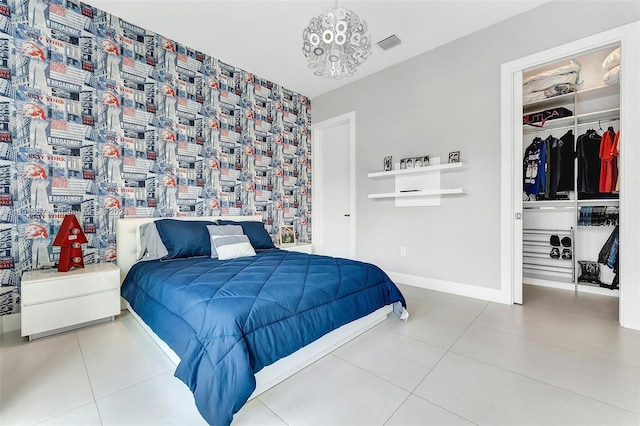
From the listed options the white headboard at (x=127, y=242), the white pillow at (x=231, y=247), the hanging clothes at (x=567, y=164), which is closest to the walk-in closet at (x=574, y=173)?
the hanging clothes at (x=567, y=164)

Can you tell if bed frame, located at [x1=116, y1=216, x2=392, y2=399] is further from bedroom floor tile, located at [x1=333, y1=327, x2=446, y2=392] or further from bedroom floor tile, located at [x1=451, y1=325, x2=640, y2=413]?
bedroom floor tile, located at [x1=451, y1=325, x2=640, y2=413]

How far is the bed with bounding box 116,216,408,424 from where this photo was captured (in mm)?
1258

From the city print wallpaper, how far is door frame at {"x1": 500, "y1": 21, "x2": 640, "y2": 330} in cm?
293

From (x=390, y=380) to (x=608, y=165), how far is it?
3.26 meters

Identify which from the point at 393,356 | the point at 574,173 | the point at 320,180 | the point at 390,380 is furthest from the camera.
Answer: the point at 320,180

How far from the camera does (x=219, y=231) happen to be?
2.92m

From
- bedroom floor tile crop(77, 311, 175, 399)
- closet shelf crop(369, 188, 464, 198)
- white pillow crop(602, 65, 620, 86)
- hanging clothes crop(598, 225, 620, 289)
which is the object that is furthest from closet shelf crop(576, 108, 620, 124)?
bedroom floor tile crop(77, 311, 175, 399)

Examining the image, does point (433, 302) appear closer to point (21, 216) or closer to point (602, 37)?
point (602, 37)

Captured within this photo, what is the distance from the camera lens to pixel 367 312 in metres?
2.03

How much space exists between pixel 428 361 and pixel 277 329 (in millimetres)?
970

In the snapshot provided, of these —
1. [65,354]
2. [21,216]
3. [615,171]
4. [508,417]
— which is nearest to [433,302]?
[508,417]

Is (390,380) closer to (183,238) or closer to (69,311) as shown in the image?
(183,238)

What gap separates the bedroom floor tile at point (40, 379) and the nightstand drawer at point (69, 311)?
107 millimetres

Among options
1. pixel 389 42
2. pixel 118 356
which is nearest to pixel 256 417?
pixel 118 356
